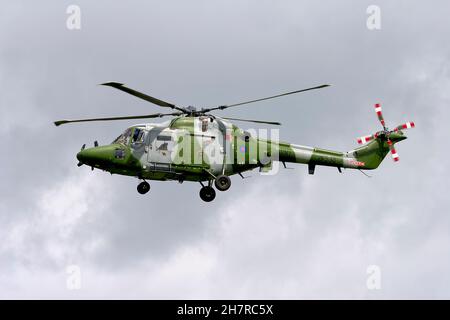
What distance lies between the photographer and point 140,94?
126 feet

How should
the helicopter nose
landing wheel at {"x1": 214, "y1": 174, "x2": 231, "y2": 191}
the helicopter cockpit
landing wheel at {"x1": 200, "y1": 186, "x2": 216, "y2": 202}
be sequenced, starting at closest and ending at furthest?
the helicopter nose → the helicopter cockpit → landing wheel at {"x1": 214, "y1": 174, "x2": 231, "y2": 191} → landing wheel at {"x1": 200, "y1": 186, "x2": 216, "y2": 202}

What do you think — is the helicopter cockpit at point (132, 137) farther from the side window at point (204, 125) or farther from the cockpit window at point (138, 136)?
the side window at point (204, 125)

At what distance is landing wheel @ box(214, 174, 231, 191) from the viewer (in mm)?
41438

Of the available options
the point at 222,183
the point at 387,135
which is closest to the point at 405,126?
the point at 387,135

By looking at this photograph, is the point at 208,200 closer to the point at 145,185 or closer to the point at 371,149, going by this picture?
the point at 145,185

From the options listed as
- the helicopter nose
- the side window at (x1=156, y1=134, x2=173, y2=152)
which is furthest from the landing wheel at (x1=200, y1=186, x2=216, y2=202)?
the helicopter nose

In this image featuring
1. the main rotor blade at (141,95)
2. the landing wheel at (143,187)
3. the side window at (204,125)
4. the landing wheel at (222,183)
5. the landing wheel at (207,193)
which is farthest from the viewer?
the landing wheel at (143,187)

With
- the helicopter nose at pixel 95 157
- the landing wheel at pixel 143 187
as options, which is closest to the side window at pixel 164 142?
the helicopter nose at pixel 95 157

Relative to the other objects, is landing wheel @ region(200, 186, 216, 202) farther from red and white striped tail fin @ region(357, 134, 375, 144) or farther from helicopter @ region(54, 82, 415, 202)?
red and white striped tail fin @ region(357, 134, 375, 144)

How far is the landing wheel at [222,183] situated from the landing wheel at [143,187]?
14.1 ft

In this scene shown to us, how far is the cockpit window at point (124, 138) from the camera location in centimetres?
4128

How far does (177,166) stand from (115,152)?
3485 millimetres

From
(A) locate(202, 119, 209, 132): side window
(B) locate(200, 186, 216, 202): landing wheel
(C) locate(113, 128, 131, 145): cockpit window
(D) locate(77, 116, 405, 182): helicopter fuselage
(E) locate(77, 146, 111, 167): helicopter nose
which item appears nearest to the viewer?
(E) locate(77, 146, 111, 167): helicopter nose

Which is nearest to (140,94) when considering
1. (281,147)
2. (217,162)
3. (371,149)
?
(217,162)
